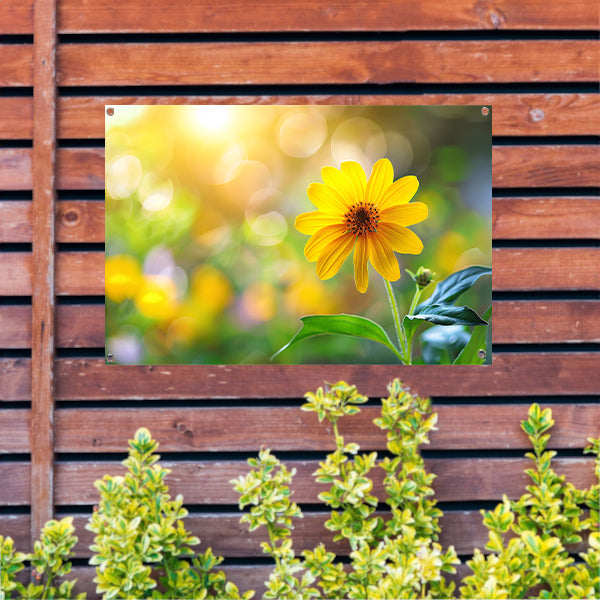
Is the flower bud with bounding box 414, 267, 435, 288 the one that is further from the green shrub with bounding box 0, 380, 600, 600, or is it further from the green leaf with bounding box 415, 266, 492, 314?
the green shrub with bounding box 0, 380, 600, 600

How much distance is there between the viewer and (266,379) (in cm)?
152

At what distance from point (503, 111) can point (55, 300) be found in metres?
1.47

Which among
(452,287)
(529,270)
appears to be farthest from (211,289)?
(529,270)

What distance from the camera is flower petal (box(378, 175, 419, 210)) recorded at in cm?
148

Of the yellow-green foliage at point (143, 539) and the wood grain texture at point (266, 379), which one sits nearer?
the yellow-green foliage at point (143, 539)

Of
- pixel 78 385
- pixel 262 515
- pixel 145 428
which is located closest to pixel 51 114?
pixel 78 385

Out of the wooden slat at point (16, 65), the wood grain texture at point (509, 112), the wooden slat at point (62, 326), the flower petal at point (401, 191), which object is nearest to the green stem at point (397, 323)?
the flower petal at point (401, 191)

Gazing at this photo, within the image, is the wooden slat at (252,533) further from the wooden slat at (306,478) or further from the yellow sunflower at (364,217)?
the yellow sunflower at (364,217)

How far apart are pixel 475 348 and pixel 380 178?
0.58 m

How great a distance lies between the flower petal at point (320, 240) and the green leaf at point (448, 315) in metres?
0.32

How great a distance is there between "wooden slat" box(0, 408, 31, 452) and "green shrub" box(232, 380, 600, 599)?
0.65 meters

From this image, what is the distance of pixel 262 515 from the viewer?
1373mm

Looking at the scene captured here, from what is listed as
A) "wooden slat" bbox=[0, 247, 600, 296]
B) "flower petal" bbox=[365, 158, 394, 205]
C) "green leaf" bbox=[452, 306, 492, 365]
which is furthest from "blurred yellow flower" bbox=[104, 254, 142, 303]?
"green leaf" bbox=[452, 306, 492, 365]

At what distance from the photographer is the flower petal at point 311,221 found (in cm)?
150
